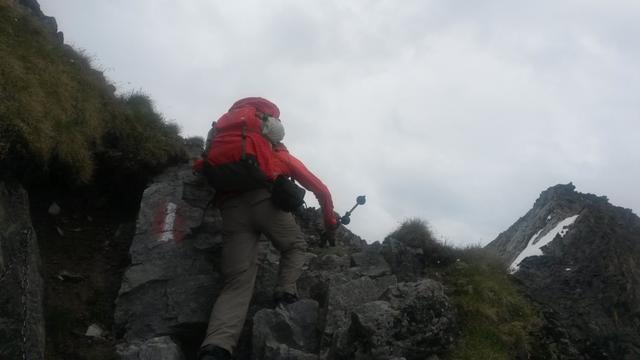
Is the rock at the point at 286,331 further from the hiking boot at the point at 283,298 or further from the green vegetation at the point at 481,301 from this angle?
the green vegetation at the point at 481,301

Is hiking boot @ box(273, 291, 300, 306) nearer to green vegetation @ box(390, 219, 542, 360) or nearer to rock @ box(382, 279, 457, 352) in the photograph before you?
rock @ box(382, 279, 457, 352)

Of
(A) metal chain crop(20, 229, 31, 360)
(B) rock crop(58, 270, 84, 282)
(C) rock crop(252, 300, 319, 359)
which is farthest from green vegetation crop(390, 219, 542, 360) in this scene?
(B) rock crop(58, 270, 84, 282)

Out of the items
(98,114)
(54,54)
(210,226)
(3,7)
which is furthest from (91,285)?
(3,7)

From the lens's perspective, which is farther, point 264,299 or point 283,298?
point 264,299

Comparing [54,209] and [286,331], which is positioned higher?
[54,209]

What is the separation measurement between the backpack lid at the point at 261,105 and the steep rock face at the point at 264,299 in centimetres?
174

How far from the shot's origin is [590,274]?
1052 cm

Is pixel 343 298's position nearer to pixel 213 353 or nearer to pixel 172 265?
pixel 213 353

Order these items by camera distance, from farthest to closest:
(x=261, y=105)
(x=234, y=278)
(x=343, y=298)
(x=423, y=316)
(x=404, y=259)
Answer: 1. (x=404, y=259)
2. (x=261, y=105)
3. (x=234, y=278)
4. (x=343, y=298)
5. (x=423, y=316)

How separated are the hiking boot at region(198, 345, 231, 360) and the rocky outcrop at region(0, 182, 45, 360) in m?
1.93

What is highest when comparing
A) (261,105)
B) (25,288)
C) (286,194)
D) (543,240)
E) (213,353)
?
(261,105)

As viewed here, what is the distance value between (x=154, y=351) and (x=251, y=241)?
215cm

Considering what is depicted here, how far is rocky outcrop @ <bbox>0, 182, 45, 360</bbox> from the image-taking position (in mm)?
7148

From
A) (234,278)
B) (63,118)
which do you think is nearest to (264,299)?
(234,278)
